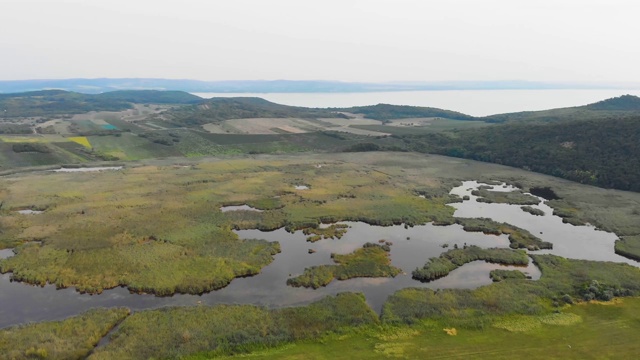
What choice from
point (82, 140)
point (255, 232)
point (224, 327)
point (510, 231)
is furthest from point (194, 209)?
point (82, 140)

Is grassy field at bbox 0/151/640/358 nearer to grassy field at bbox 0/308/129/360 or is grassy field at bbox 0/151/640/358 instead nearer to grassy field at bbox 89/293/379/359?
grassy field at bbox 89/293/379/359

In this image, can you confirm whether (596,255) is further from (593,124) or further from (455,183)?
(593,124)

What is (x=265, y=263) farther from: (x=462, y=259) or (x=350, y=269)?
(x=462, y=259)

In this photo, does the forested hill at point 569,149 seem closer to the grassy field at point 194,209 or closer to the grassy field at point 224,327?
the grassy field at point 194,209

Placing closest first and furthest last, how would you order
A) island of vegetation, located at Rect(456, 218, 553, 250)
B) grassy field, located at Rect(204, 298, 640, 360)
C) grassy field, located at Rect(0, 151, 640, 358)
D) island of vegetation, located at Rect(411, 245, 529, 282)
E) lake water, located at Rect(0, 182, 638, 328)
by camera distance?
grassy field, located at Rect(204, 298, 640, 360) → grassy field, located at Rect(0, 151, 640, 358) → lake water, located at Rect(0, 182, 638, 328) → island of vegetation, located at Rect(411, 245, 529, 282) → island of vegetation, located at Rect(456, 218, 553, 250)

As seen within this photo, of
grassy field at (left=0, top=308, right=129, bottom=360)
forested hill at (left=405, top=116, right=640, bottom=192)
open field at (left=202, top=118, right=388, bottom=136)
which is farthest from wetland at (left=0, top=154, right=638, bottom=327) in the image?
open field at (left=202, top=118, right=388, bottom=136)

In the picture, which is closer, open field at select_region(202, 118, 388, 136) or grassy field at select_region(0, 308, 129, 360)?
grassy field at select_region(0, 308, 129, 360)

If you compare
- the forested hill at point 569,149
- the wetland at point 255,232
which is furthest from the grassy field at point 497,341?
the forested hill at point 569,149
